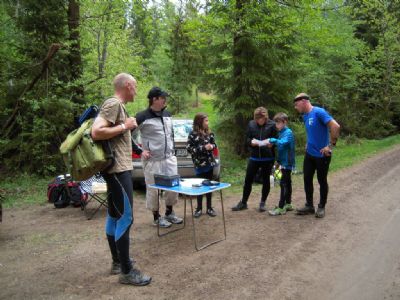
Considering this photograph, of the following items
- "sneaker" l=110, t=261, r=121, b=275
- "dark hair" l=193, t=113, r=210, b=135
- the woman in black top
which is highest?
"dark hair" l=193, t=113, r=210, b=135

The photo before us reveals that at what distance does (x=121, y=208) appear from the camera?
155 inches

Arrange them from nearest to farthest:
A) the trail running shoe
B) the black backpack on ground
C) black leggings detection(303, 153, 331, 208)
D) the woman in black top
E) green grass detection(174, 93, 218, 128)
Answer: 1. black leggings detection(303, 153, 331, 208)
2. the woman in black top
3. the trail running shoe
4. the black backpack on ground
5. green grass detection(174, 93, 218, 128)

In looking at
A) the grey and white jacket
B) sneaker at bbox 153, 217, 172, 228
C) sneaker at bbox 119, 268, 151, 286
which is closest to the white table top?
the grey and white jacket

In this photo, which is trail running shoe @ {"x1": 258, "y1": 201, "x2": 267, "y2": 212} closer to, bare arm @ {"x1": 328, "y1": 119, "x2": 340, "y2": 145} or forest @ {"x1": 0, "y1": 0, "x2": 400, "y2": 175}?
bare arm @ {"x1": 328, "y1": 119, "x2": 340, "y2": 145}

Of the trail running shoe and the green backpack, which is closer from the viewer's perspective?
the green backpack

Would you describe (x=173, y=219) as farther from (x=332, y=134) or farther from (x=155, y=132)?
(x=332, y=134)

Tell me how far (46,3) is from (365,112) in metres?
17.6

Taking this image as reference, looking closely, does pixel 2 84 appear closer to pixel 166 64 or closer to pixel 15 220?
pixel 15 220

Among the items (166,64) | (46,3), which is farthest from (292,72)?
(166,64)

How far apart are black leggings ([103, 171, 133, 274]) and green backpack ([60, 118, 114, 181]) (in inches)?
7.7

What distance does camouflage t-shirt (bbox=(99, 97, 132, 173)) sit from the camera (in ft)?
12.4

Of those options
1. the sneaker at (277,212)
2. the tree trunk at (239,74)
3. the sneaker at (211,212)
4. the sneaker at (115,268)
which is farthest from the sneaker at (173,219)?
the tree trunk at (239,74)

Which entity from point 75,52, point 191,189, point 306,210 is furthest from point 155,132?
point 75,52

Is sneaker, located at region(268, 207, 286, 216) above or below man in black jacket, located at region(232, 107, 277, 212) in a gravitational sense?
below
